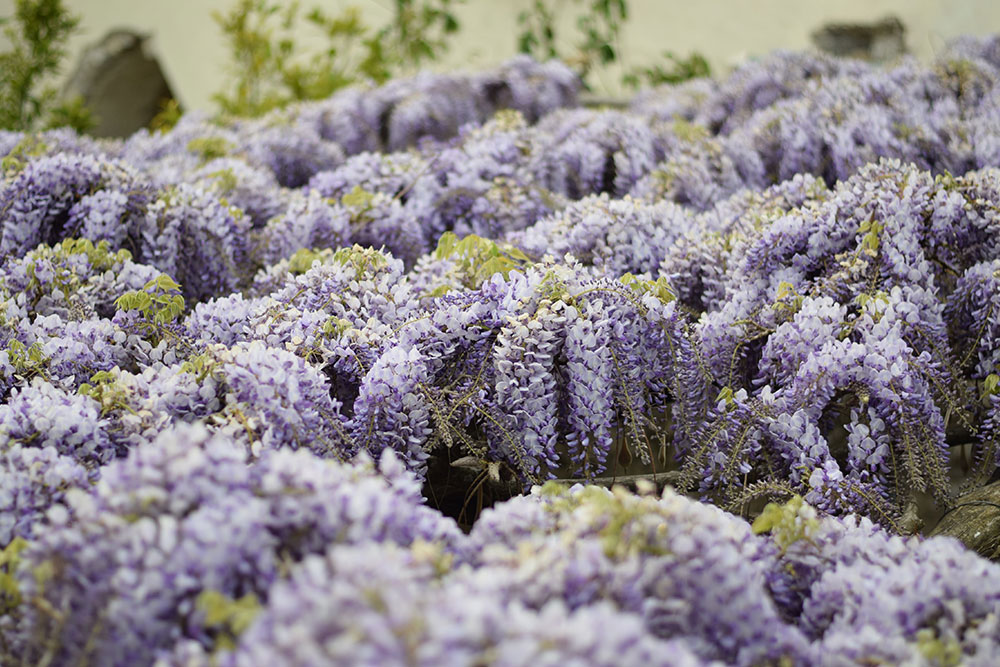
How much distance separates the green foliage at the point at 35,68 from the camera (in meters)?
4.68

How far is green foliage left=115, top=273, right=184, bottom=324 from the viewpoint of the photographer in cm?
157

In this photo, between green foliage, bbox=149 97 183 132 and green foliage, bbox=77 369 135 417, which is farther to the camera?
green foliage, bbox=149 97 183 132

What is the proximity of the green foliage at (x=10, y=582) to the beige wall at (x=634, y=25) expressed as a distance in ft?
22.8

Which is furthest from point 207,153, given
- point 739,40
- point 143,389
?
point 739,40

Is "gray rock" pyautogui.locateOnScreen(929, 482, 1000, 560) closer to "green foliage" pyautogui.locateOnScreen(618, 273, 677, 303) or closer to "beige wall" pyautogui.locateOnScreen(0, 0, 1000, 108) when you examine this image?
"green foliage" pyautogui.locateOnScreen(618, 273, 677, 303)

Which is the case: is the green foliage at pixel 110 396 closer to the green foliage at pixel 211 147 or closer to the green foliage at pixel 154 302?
the green foliage at pixel 154 302

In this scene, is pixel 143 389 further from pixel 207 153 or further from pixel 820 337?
pixel 207 153

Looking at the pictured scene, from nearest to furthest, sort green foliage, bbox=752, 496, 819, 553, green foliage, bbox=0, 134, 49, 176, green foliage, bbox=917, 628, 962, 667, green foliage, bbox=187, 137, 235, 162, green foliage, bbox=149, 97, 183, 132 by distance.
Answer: green foliage, bbox=917, 628, 962, 667 < green foliage, bbox=752, 496, 819, 553 < green foliage, bbox=0, 134, 49, 176 < green foliage, bbox=187, 137, 235, 162 < green foliage, bbox=149, 97, 183, 132

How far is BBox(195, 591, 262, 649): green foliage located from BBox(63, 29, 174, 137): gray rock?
17.5ft

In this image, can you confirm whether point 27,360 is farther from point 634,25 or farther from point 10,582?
point 634,25

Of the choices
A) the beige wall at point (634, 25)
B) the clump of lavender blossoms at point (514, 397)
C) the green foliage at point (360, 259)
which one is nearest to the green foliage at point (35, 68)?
the clump of lavender blossoms at point (514, 397)

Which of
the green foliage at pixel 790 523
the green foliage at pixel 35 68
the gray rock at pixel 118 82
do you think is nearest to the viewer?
the green foliage at pixel 790 523

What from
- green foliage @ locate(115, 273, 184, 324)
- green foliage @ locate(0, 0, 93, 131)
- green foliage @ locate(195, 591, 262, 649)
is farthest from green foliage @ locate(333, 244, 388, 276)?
green foliage @ locate(0, 0, 93, 131)

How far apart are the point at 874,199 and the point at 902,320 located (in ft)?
0.98
